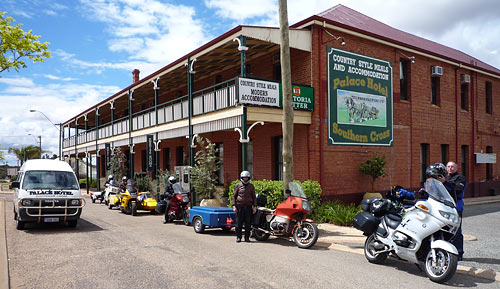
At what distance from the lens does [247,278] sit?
615cm

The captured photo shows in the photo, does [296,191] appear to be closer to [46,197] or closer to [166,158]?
[46,197]

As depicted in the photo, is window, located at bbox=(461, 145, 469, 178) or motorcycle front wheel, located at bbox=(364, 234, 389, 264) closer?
motorcycle front wheel, located at bbox=(364, 234, 389, 264)

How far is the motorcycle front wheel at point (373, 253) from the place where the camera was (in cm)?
724

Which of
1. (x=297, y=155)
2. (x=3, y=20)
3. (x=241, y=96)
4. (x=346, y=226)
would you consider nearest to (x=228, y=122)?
(x=241, y=96)

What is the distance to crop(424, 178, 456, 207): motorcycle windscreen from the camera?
21.0 feet

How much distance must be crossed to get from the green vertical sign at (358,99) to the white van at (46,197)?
894 cm

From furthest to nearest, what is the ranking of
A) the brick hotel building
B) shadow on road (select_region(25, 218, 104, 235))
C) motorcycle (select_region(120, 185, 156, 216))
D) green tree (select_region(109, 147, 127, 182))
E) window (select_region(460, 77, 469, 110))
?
green tree (select_region(109, 147, 127, 182))
window (select_region(460, 77, 469, 110))
motorcycle (select_region(120, 185, 156, 216))
the brick hotel building
shadow on road (select_region(25, 218, 104, 235))

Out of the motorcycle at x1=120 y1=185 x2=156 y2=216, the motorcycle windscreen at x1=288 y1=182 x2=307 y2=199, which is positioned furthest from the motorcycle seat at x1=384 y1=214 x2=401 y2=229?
the motorcycle at x1=120 y1=185 x2=156 y2=216

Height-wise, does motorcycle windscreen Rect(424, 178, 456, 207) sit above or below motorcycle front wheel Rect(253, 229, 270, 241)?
above

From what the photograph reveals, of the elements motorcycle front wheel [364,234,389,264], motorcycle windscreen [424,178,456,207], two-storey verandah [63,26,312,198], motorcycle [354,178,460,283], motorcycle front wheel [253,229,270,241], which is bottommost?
motorcycle front wheel [253,229,270,241]

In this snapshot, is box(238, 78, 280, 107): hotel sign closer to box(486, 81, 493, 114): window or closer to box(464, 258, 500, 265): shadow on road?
box(464, 258, 500, 265): shadow on road

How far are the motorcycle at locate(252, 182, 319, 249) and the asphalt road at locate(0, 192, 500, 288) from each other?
294mm

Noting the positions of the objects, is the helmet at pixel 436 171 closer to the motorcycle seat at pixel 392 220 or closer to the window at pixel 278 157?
the motorcycle seat at pixel 392 220

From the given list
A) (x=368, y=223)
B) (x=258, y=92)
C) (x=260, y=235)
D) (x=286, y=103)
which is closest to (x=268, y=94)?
(x=258, y=92)
